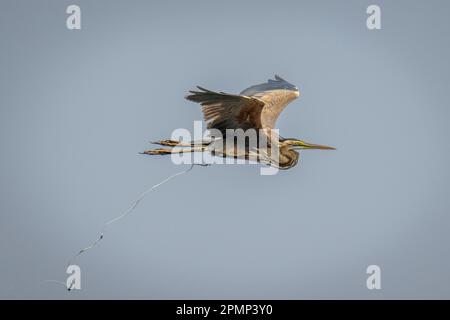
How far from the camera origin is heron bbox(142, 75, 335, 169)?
41.7 ft

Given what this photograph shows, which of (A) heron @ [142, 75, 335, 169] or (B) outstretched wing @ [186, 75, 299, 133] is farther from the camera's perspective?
(A) heron @ [142, 75, 335, 169]

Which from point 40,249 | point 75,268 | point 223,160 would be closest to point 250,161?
point 223,160

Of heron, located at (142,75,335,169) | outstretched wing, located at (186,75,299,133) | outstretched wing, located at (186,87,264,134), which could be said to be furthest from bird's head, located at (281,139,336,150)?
outstretched wing, located at (186,87,264,134)

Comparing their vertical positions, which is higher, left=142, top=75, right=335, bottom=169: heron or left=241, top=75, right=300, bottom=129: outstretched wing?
left=241, top=75, right=300, bottom=129: outstretched wing

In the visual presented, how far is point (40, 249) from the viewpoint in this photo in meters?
43.8

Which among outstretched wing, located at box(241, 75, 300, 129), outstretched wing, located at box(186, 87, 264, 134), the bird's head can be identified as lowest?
the bird's head

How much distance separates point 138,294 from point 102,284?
1794mm

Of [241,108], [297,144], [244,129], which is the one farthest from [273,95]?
[241,108]

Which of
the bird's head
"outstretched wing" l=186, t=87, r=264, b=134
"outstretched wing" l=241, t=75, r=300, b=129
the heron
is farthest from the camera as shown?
"outstretched wing" l=241, t=75, r=300, b=129

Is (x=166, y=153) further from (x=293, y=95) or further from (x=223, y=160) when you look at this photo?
(x=293, y=95)

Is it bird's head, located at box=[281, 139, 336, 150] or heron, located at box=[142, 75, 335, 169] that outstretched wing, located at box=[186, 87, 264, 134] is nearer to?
heron, located at box=[142, 75, 335, 169]

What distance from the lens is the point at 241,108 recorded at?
42.0ft

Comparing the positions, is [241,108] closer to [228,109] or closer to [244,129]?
[228,109]

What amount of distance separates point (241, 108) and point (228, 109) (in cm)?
19
